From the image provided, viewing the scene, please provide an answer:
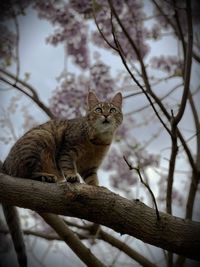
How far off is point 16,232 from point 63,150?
802 millimetres

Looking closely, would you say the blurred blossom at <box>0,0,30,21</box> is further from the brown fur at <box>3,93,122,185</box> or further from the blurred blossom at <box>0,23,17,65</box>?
the brown fur at <box>3,93,122,185</box>

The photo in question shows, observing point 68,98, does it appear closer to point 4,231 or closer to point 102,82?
point 102,82

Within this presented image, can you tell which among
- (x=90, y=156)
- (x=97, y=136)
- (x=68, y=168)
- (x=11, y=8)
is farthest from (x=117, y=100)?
(x=11, y=8)

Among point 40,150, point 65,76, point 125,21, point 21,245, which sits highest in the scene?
point 125,21

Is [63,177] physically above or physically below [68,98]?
below

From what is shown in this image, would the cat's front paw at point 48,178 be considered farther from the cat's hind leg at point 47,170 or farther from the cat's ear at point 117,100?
the cat's ear at point 117,100

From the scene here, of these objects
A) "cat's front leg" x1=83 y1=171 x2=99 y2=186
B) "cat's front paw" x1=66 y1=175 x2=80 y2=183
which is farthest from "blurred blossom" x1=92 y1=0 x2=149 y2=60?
"cat's front paw" x1=66 y1=175 x2=80 y2=183

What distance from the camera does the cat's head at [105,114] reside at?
3.73 meters

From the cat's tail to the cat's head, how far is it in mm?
1069

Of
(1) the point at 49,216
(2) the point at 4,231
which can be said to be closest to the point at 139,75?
(1) the point at 49,216

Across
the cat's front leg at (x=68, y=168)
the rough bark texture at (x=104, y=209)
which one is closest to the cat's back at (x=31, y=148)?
the cat's front leg at (x=68, y=168)

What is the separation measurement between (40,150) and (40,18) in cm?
222

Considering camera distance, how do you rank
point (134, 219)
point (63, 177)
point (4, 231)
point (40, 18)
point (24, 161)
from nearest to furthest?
point (134, 219)
point (24, 161)
point (63, 177)
point (4, 231)
point (40, 18)

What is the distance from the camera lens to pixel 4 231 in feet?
13.9
